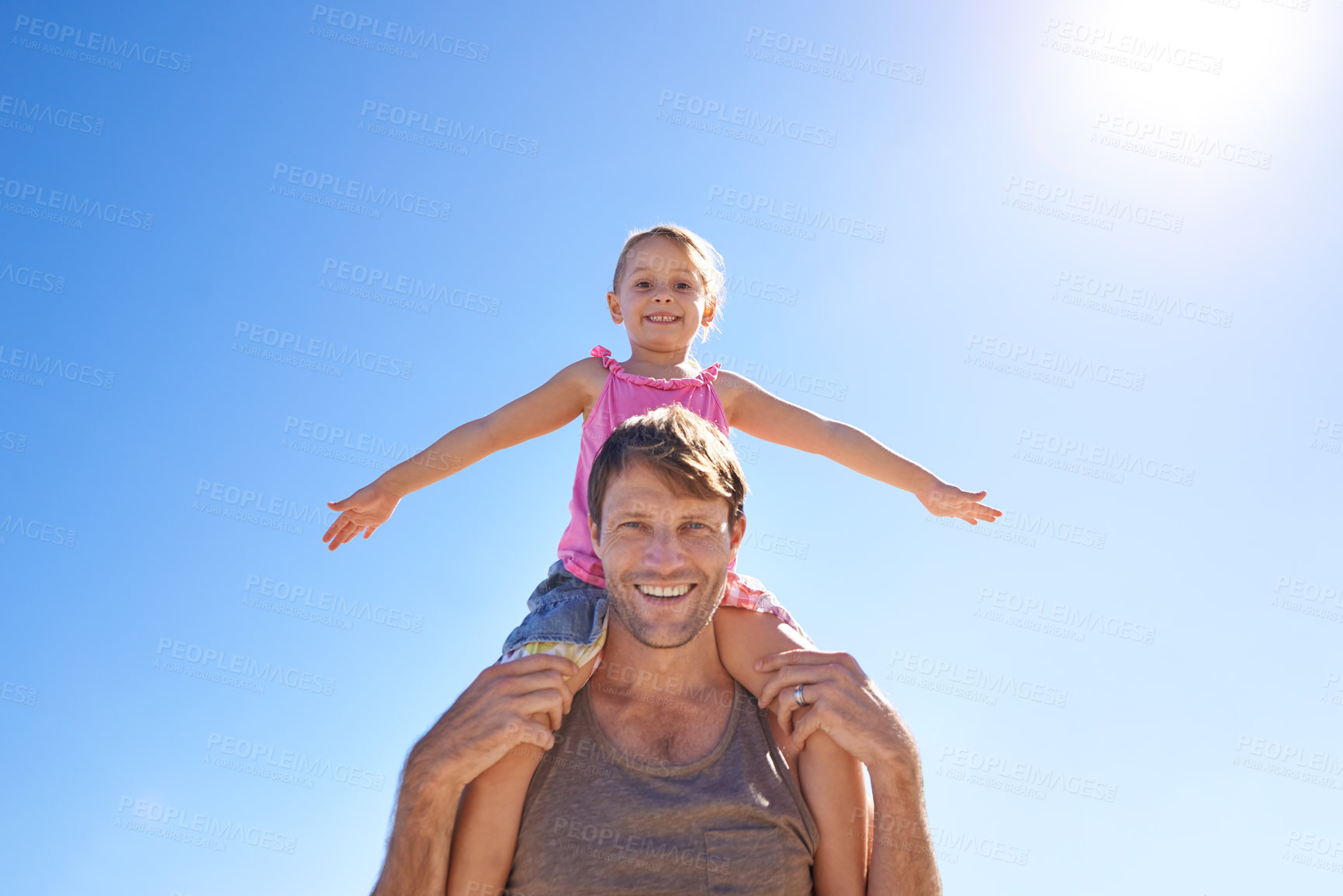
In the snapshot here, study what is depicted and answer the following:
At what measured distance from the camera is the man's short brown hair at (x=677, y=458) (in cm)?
361

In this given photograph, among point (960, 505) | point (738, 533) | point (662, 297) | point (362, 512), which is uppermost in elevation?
point (662, 297)

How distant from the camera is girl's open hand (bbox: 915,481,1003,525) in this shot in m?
4.72

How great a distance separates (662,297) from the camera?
489 centimetres

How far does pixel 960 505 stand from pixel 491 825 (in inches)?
110

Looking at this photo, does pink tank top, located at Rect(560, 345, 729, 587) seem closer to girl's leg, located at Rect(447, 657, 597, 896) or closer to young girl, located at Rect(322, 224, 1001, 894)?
young girl, located at Rect(322, 224, 1001, 894)

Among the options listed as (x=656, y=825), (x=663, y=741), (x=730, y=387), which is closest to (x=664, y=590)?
(x=663, y=741)

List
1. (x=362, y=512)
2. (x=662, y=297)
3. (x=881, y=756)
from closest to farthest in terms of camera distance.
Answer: (x=881, y=756) < (x=362, y=512) < (x=662, y=297)

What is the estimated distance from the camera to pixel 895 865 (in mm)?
3354

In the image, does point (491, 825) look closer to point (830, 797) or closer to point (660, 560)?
point (660, 560)

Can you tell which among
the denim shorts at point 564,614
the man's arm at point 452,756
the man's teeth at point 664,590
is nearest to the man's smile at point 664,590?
the man's teeth at point 664,590

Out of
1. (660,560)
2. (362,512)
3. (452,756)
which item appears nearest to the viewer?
(452,756)

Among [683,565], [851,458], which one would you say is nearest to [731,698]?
[683,565]

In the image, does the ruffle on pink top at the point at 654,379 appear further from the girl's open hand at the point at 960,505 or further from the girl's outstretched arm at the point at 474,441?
the girl's open hand at the point at 960,505

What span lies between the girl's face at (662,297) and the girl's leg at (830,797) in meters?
1.82
